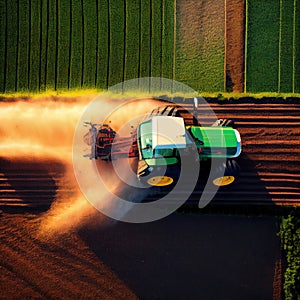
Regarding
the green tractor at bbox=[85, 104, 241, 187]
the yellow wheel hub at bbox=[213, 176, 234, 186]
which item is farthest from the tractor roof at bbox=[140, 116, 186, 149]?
the yellow wheel hub at bbox=[213, 176, 234, 186]

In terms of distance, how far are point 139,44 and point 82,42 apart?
7.83ft

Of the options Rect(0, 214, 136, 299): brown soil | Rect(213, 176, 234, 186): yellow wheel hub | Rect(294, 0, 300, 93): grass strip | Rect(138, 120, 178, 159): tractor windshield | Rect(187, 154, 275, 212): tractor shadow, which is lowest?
Rect(0, 214, 136, 299): brown soil

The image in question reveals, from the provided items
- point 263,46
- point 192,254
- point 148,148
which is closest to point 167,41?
point 263,46

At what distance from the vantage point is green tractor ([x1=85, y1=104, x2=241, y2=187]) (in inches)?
513

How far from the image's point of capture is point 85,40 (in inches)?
629

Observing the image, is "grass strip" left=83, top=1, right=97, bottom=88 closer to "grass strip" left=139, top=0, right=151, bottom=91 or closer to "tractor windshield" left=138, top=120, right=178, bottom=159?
"grass strip" left=139, top=0, right=151, bottom=91

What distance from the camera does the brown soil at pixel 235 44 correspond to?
Result: 50.8 ft

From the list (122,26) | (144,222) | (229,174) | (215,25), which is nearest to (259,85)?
(215,25)

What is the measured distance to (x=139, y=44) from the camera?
15.8 m

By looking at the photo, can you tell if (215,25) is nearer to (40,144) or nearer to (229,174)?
(229,174)

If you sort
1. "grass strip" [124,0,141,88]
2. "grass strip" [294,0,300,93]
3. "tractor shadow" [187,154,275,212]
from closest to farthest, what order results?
"tractor shadow" [187,154,275,212] → "grass strip" [294,0,300,93] → "grass strip" [124,0,141,88]

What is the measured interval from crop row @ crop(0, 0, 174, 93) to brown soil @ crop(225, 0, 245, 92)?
2307 millimetres

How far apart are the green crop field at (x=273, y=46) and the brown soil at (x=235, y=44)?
24cm

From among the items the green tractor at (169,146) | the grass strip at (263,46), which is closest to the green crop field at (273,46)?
the grass strip at (263,46)
